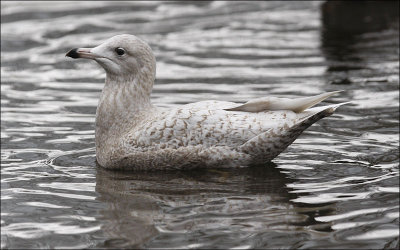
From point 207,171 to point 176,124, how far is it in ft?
1.92

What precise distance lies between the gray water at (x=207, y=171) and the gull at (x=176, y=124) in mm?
191

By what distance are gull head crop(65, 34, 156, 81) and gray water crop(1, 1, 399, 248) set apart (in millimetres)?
1078

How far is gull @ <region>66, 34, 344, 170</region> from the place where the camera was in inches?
333

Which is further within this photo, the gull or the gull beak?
the gull beak

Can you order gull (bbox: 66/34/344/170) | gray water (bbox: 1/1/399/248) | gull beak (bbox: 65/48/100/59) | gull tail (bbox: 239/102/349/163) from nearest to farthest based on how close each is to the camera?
gray water (bbox: 1/1/399/248) < gull tail (bbox: 239/102/349/163) < gull (bbox: 66/34/344/170) < gull beak (bbox: 65/48/100/59)

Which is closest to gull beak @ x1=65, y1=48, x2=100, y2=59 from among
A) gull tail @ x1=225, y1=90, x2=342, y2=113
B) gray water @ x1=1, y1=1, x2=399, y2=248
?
gray water @ x1=1, y1=1, x2=399, y2=248

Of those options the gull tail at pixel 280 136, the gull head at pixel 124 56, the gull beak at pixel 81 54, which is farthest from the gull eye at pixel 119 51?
the gull tail at pixel 280 136

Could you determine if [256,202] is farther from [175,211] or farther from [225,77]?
[225,77]

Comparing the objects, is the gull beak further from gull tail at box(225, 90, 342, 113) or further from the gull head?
gull tail at box(225, 90, 342, 113)

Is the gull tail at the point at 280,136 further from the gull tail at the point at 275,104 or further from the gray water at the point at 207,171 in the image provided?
the gray water at the point at 207,171

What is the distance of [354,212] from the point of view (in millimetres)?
7270

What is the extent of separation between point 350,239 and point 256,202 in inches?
49.2

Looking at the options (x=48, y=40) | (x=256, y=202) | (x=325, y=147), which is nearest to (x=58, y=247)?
(x=256, y=202)

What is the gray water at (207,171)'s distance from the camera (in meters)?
6.94
